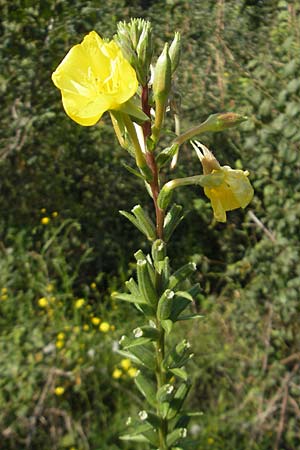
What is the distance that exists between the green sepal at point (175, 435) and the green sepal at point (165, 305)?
0.77 ft

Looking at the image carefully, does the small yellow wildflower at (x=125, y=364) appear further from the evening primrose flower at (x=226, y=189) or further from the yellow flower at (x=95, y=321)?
the evening primrose flower at (x=226, y=189)

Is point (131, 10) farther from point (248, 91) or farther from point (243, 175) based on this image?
point (243, 175)

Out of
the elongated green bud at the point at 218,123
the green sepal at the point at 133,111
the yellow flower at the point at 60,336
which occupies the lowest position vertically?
the yellow flower at the point at 60,336

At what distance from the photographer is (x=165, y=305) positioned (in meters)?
0.94

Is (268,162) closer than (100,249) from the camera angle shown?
Yes

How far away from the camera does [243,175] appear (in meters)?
0.95

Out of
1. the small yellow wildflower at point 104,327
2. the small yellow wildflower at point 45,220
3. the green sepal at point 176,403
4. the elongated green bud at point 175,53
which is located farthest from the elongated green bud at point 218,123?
the small yellow wildflower at point 45,220

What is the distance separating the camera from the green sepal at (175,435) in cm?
103

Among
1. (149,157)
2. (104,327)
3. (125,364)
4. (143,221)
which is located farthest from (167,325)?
(104,327)

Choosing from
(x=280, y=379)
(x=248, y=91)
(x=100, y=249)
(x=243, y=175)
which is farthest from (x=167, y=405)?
(x=100, y=249)

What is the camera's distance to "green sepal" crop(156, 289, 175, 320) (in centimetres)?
93

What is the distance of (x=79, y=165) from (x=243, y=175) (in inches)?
103

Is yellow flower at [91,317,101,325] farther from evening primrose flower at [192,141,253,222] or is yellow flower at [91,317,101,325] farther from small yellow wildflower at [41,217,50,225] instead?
evening primrose flower at [192,141,253,222]

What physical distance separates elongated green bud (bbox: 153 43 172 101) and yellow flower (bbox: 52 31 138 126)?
0.05 metres
